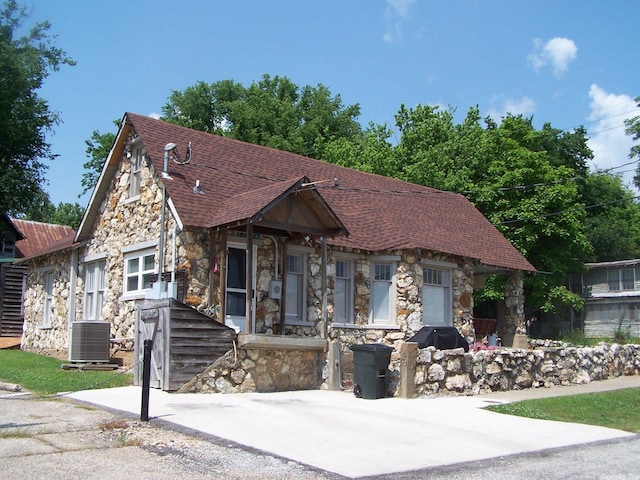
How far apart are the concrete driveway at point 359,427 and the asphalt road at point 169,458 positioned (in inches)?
12.5

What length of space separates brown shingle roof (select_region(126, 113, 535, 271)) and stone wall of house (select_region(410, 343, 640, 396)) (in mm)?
4395

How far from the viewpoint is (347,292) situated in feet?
66.7

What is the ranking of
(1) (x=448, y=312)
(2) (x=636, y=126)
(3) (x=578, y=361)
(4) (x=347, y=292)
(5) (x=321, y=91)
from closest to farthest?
(3) (x=578, y=361)
(4) (x=347, y=292)
(1) (x=448, y=312)
(2) (x=636, y=126)
(5) (x=321, y=91)

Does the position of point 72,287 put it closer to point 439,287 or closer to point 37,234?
point 439,287

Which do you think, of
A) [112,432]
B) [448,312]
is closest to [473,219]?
[448,312]

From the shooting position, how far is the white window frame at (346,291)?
19892 mm

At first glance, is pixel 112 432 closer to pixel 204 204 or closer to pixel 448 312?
pixel 204 204

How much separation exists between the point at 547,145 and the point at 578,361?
28.8 meters

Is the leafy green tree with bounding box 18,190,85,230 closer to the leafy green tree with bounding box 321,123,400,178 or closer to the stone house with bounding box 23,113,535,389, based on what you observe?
the leafy green tree with bounding box 321,123,400,178

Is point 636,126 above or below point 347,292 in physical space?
above

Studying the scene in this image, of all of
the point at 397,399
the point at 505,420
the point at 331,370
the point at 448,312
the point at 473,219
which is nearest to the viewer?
the point at 505,420

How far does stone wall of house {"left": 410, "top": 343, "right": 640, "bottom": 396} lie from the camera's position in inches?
607

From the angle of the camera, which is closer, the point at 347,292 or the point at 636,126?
the point at 347,292

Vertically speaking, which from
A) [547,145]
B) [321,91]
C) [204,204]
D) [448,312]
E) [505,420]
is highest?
[321,91]
